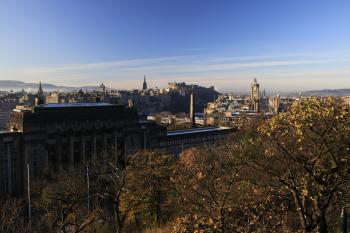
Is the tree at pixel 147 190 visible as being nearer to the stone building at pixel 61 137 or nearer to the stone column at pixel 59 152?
the stone building at pixel 61 137

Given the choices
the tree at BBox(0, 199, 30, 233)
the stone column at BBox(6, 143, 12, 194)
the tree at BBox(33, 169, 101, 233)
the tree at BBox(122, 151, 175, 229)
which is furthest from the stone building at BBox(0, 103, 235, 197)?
the tree at BBox(122, 151, 175, 229)

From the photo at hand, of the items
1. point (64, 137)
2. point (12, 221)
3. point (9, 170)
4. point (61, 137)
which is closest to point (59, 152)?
point (61, 137)

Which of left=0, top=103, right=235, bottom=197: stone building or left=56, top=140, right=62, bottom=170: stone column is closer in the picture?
left=0, top=103, right=235, bottom=197: stone building

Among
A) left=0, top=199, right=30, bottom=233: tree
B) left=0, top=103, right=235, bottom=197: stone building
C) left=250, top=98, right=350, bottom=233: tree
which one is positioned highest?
left=250, top=98, right=350, bottom=233: tree

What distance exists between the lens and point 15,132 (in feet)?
156

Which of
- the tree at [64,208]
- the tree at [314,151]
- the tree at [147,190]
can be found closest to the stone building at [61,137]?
the tree at [64,208]

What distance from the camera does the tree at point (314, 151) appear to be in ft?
42.9

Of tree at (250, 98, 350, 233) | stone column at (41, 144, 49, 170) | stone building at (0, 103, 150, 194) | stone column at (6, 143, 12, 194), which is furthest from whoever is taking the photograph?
stone column at (41, 144, 49, 170)

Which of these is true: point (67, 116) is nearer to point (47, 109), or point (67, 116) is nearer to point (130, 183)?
point (47, 109)

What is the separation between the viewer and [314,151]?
14469 millimetres

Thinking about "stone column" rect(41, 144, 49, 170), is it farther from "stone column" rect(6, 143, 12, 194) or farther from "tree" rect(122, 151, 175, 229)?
"tree" rect(122, 151, 175, 229)

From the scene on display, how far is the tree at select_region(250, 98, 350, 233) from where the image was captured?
515 inches

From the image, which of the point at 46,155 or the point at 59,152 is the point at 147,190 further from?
Result: the point at 59,152

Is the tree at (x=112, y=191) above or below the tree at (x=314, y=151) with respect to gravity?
below
